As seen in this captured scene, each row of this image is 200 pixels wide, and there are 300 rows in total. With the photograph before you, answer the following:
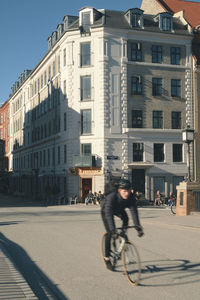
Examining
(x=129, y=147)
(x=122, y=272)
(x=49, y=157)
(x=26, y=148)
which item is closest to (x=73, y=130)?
(x=129, y=147)

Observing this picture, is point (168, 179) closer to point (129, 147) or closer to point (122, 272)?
point (129, 147)

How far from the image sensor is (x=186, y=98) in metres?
43.8

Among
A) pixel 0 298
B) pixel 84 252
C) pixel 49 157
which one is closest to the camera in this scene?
pixel 0 298

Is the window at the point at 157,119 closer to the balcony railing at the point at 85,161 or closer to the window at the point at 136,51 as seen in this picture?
the window at the point at 136,51

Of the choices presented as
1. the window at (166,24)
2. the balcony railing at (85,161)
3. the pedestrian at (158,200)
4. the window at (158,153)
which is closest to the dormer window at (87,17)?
the window at (166,24)

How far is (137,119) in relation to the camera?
42281 millimetres

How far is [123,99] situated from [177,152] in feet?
24.3

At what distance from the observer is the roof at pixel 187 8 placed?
4922cm

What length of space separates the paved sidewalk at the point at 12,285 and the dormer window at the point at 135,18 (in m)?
37.3

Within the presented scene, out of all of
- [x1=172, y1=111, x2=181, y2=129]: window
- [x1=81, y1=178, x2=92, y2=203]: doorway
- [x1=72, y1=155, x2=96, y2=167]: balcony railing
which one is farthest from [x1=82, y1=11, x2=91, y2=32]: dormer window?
[x1=81, y1=178, x2=92, y2=203]: doorway

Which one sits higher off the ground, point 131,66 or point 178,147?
point 131,66

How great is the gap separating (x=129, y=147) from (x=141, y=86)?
19.9 feet

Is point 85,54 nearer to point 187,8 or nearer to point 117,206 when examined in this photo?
point 187,8

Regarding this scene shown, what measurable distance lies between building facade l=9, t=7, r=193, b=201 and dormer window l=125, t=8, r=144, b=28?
92 millimetres
